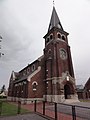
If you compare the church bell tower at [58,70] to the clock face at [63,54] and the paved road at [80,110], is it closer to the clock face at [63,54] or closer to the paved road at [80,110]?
the clock face at [63,54]

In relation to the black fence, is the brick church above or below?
above

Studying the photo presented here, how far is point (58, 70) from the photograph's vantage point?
90.7 feet

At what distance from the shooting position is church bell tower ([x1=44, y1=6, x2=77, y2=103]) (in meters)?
26.7

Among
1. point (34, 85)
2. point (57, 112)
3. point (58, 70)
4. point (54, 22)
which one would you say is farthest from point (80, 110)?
point (54, 22)

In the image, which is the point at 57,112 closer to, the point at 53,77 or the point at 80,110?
the point at 80,110

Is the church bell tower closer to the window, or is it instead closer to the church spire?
the church spire

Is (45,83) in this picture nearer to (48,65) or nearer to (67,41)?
(48,65)

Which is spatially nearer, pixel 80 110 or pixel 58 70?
pixel 80 110

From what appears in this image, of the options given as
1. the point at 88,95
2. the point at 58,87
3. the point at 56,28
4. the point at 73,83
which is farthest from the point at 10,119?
the point at 88,95

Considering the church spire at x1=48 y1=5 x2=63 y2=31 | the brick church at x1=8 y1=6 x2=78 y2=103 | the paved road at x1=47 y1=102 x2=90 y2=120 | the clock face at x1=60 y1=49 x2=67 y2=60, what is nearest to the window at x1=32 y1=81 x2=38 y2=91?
the brick church at x1=8 y1=6 x2=78 y2=103

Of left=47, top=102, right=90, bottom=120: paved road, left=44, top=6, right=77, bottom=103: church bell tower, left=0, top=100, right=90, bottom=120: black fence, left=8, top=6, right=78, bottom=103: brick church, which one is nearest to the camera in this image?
left=0, top=100, right=90, bottom=120: black fence

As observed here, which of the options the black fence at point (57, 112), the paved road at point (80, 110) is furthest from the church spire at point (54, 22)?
the black fence at point (57, 112)

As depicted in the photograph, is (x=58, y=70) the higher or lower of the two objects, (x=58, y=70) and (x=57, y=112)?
the higher

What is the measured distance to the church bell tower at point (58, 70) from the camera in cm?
2666
